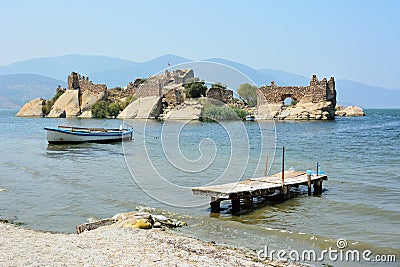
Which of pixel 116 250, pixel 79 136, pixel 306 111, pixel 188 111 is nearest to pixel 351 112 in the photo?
pixel 306 111

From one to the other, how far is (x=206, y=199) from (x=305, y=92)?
211 feet

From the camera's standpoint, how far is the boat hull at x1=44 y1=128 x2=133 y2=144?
110ft

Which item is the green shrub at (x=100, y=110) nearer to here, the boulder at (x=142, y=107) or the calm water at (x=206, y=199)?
the calm water at (x=206, y=199)

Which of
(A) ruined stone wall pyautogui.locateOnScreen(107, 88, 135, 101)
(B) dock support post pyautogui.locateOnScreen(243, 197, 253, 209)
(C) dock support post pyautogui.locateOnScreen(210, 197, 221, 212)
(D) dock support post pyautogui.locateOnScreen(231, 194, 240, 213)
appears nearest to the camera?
(D) dock support post pyautogui.locateOnScreen(231, 194, 240, 213)

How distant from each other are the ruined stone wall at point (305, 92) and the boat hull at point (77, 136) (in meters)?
40.6

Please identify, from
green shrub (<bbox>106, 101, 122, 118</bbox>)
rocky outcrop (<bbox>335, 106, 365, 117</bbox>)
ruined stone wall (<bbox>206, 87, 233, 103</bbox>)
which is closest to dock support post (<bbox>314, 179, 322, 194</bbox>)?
ruined stone wall (<bbox>206, 87, 233, 103</bbox>)

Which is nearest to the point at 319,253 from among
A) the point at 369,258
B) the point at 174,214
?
the point at 369,258

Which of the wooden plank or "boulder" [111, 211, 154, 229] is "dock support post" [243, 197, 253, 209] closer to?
the wooden plank

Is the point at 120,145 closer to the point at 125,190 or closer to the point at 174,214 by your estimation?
→ the point at 125,190

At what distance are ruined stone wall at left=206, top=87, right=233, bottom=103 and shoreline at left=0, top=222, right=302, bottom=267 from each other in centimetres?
410

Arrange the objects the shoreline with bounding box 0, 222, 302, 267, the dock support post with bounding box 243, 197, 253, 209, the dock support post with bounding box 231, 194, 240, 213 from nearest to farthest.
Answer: the shoreline with bounding box 0, 222, 302, 267, the dock support post with bounding box 231, 194, 240, 213, the dock support post with bounding box 243, 197, 253, 209

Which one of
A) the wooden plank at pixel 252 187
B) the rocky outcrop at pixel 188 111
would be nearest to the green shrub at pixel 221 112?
the rocky outcrop at pixel 188 111

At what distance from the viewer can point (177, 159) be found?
22391 mm

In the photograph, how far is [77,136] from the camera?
1347 inches
